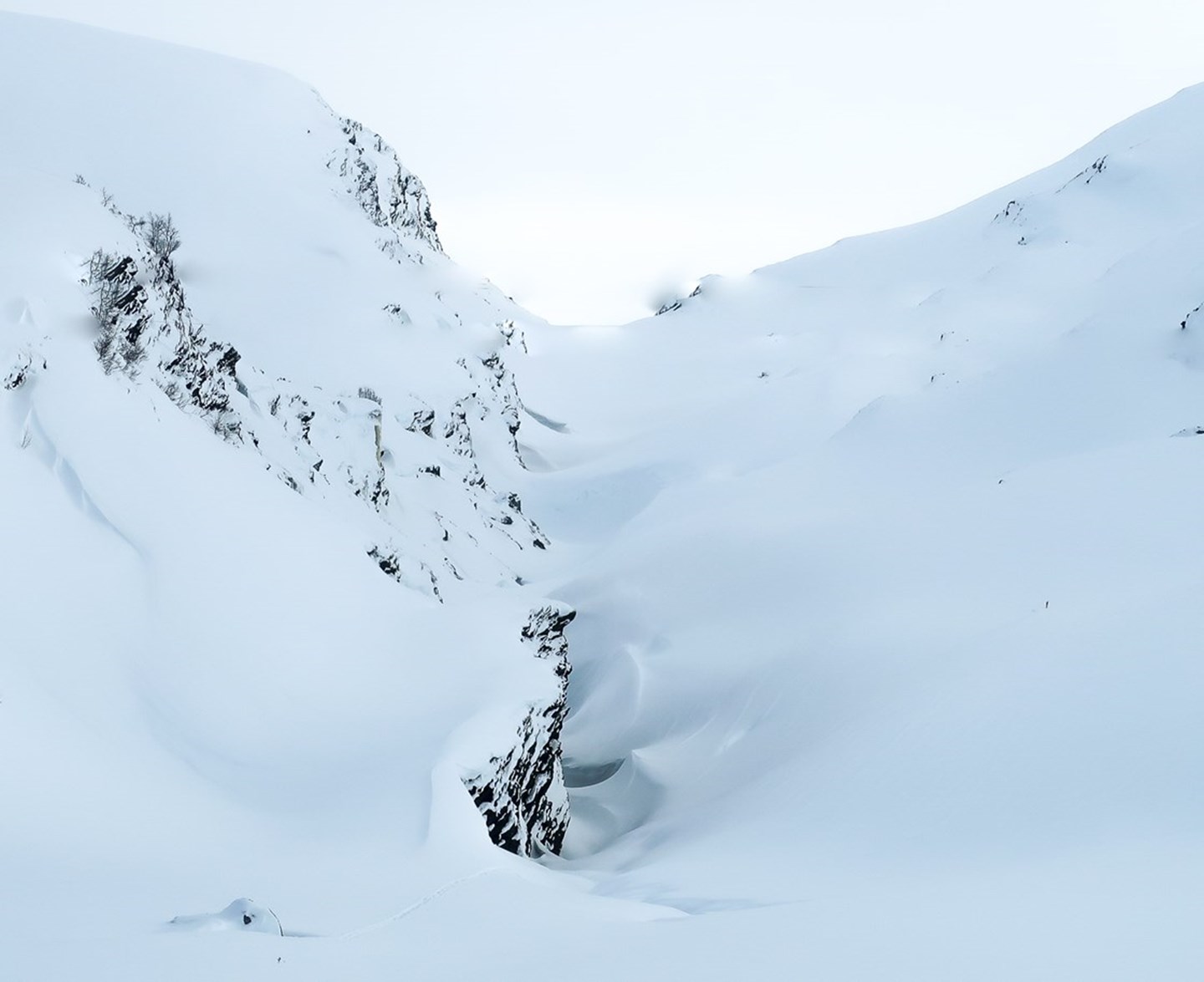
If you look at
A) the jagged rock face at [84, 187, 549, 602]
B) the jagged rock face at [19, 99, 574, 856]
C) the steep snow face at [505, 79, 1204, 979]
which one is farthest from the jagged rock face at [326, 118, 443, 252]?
the steep snow face at [505, 79, 1204, 979]

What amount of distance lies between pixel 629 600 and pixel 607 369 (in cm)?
3204

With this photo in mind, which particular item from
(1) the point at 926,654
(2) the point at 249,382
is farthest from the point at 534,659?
(2) the point at 249,382

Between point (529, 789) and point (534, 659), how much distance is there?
64.3 inches

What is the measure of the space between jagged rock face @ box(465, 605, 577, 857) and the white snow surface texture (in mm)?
252

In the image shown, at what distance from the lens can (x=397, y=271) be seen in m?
34.5

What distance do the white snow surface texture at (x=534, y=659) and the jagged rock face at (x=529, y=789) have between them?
0.83 feet

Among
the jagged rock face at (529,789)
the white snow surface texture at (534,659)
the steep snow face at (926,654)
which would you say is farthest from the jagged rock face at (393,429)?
the steep snow face at (926,654)

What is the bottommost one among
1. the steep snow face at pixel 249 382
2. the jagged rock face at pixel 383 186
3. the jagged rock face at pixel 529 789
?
the jagged rock face at pixel 529 789

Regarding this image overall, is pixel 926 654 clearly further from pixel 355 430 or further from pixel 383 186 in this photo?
pixel 383 186

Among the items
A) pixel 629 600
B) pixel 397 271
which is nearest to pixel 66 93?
pixel 397 271

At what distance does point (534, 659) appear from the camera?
11.7 metres

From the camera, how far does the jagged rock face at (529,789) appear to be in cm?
908

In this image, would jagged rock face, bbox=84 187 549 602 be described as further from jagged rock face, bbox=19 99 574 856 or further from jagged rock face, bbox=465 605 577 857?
jagged rock face, bbox=465 605 577 857

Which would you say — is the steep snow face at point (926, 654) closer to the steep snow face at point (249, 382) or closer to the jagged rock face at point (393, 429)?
the jagged rock face at point (393, 429)
